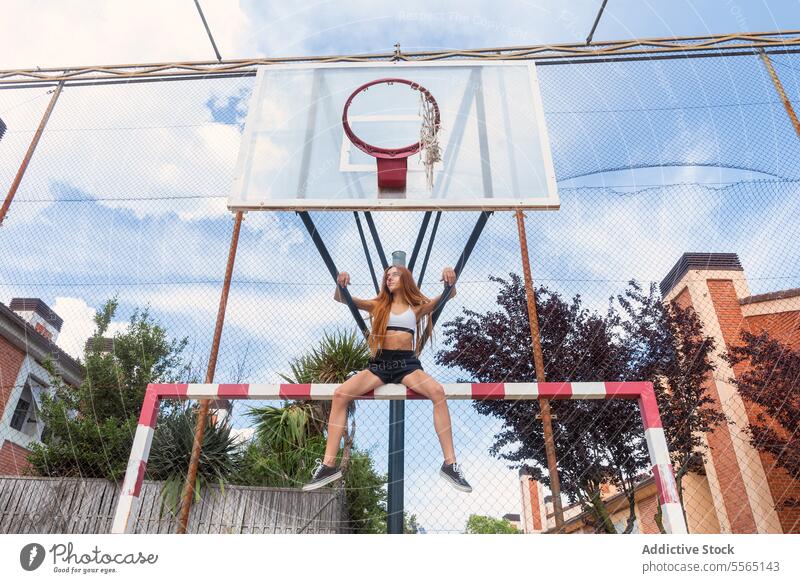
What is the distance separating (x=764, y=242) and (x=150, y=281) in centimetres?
581

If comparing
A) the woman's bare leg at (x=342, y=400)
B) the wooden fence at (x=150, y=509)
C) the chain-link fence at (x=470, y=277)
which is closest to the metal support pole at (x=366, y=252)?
the chain-link fence at (x=470, y=277)

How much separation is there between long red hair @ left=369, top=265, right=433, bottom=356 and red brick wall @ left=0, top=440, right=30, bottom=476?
8087 mm

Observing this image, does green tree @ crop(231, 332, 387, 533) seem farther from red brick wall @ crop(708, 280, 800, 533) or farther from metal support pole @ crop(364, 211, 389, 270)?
red brick wall @ crop(708, 280, 800, 533)

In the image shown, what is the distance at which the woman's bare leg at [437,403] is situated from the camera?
3299mm

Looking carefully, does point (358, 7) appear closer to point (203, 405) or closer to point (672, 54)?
point (672, 54)

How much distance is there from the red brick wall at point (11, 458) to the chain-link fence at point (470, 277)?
4.01 meters

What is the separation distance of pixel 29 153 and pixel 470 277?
4580mm

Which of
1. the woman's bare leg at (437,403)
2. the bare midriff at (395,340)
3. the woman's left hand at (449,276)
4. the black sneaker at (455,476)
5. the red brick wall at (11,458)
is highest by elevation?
the red brick wall at (11,458)

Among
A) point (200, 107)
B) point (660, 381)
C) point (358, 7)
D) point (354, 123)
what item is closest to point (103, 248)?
point (200, 107)

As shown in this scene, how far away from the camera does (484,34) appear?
5402 mm

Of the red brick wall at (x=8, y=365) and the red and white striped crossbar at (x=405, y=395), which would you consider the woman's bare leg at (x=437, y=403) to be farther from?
the red brick wall at (x=8, y=365)

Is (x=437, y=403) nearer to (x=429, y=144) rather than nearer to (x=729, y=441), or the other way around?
(x=429, y=144)

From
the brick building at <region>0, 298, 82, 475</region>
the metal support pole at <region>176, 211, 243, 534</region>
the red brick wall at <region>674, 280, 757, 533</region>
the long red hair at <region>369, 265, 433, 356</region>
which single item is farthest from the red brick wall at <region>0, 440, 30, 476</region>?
the red brick wall at <region>674, 280, 757, 533</region>
